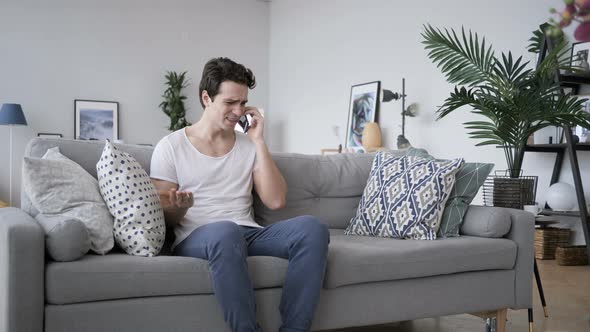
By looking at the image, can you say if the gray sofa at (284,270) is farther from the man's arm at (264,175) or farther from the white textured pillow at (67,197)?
the man's arm at (264,175)

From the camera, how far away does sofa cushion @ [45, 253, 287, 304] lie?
1.74 meters

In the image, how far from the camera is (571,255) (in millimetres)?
4293

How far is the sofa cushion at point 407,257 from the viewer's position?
214 centimetres

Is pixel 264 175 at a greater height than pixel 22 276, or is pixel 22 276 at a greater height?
pixel 264 175

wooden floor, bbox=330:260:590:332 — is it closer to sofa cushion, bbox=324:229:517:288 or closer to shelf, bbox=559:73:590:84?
sofa cushion, bbox=324:229:517:288

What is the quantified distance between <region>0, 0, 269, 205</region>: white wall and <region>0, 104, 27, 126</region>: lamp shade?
40 centimetres

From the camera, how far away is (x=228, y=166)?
2314 millimetres

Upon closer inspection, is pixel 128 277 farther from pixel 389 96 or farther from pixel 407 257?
pixel 389 96

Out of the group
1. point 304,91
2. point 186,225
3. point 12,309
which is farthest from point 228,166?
point 304,91

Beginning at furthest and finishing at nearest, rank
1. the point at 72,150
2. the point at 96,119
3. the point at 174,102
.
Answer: the point at 174,102, the point at 96,119, the point at 72,150

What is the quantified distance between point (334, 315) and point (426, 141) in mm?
3759

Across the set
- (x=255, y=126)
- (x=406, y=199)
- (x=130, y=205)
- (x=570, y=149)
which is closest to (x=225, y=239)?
(x=130, y=205)

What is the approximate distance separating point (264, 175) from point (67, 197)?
0.75 m

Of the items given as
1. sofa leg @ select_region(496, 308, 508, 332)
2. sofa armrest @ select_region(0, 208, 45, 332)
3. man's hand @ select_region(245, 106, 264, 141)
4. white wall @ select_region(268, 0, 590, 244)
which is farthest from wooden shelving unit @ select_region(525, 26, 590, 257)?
→ sofa armrest @ select_region(0, 208, 45, 332)
